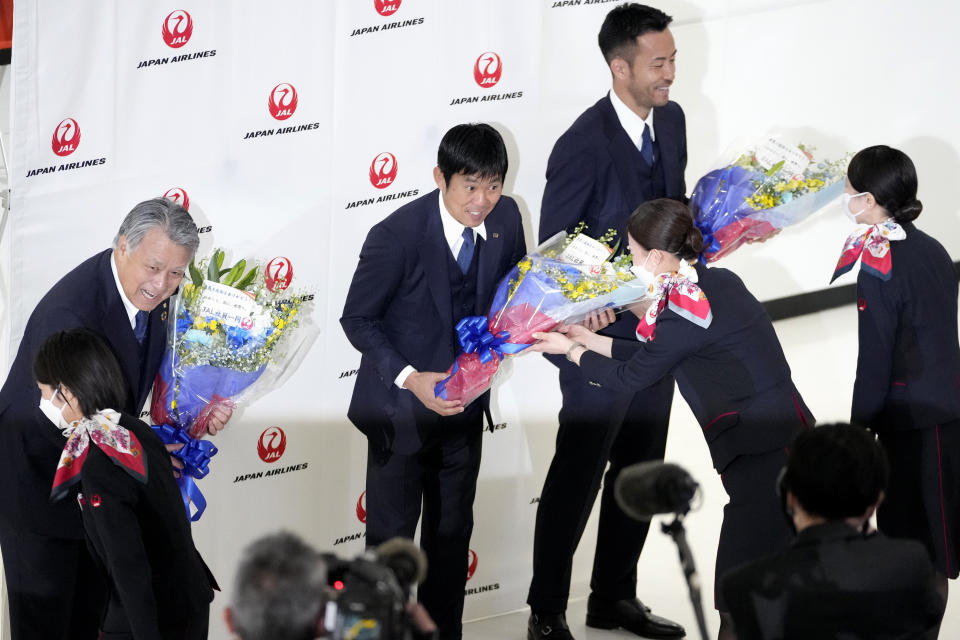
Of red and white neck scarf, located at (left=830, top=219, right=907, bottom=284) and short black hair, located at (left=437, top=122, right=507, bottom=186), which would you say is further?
red and white neck scarf, located at (left=830, top=219, right=907, bottom=284)

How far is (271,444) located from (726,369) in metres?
1.57

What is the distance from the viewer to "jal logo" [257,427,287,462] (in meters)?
4.16

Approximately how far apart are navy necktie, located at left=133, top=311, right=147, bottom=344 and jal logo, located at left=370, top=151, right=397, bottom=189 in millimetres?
1074

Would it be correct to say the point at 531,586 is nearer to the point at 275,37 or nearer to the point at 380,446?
the point at 380,446

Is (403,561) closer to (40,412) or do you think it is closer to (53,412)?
(53,412)

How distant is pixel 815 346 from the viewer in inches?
284

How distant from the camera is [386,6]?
411cm

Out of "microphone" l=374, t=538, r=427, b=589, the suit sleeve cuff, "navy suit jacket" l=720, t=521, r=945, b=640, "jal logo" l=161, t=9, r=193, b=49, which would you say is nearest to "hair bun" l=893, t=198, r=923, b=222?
the suit sleeve cuff

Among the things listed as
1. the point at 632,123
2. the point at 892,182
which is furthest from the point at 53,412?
the point at 892,182

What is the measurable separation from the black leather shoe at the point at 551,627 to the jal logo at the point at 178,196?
1.81 meters

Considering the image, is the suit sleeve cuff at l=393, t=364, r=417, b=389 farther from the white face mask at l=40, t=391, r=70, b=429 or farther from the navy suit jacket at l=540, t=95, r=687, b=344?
the white face mask at l=40, t=391, r=70, b=429

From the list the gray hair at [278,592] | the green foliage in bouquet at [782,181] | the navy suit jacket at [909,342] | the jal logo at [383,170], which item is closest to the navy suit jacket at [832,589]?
the gray hair at [278,592]

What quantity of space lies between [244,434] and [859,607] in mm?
2374

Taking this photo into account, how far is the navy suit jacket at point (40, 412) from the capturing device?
317cm
